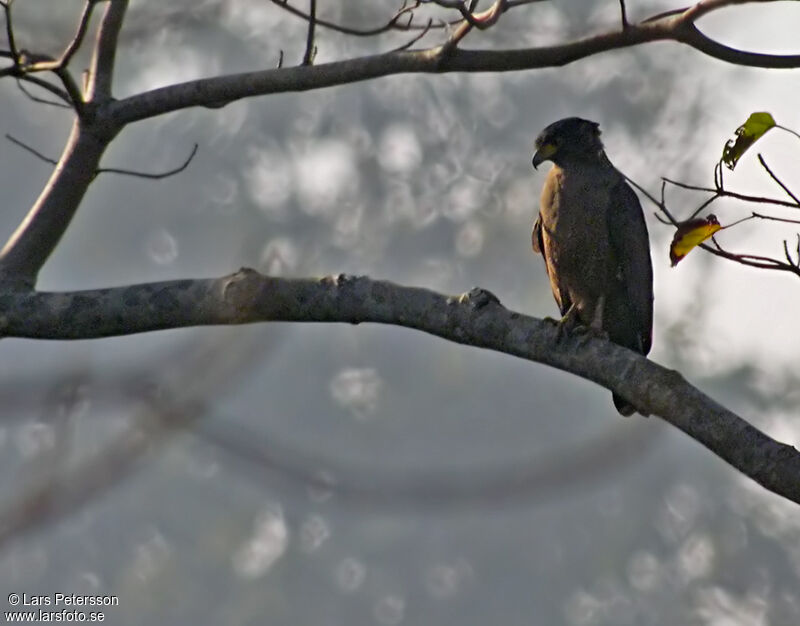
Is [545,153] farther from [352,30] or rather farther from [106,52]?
[106,52]

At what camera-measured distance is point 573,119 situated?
5977 millimetres

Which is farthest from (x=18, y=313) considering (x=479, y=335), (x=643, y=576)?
(x=643, y=576)

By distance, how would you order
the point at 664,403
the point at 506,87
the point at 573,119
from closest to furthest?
the point at 664,403
the point at 573,119
the point at 506,87

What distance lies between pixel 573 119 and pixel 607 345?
8.09 ft

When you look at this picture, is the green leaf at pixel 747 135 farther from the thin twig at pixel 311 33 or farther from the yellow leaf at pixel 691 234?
the thin twig at pixel 311 33

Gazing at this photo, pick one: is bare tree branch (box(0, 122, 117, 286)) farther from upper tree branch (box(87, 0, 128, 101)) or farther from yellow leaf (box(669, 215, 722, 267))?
yellow leaf (box(669, 215, 722, 267))

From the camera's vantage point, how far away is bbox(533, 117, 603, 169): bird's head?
5.88 metres

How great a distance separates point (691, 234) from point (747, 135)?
32 centimetres

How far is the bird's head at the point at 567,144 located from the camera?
5883 mm

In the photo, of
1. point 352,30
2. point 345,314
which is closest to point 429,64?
point 352,30

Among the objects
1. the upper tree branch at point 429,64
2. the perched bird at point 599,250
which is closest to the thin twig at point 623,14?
the upper tree branch at point 429,64

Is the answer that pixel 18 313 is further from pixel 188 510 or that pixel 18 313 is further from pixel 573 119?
pixel 188 510

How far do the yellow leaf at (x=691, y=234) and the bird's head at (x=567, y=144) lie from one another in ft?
7.63

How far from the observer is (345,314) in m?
3.68
